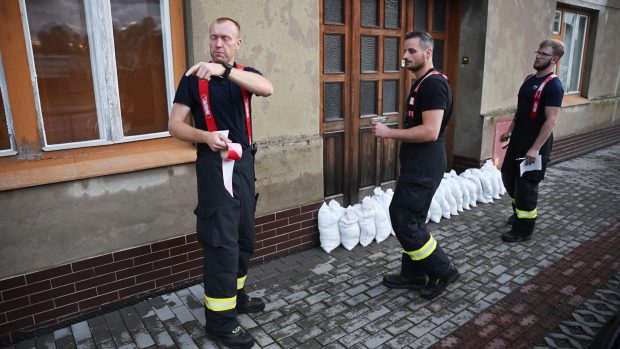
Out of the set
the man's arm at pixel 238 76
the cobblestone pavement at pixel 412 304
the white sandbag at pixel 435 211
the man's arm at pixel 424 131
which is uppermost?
the man's arm at pixel 238 76

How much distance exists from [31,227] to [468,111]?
5828 millimetres

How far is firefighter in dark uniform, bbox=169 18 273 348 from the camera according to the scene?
2.82 meters

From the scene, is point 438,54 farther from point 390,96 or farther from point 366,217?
point 366,217

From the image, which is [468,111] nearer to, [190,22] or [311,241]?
[311,241]

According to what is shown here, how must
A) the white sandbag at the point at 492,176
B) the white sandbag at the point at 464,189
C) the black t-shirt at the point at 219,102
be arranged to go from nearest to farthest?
1. the black t-shirt at the point at 219,102
2. the white sandbag at the point at 464,189
3. the white sandbag at the point at 492,176

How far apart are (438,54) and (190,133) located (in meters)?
4.73

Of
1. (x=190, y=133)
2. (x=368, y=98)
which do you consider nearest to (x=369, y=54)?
(x=368, y=98)

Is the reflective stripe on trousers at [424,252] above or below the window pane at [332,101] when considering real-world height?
below

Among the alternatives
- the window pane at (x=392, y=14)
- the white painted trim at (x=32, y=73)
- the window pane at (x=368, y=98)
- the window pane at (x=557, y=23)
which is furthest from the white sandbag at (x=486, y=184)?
the white painted trim at (x=32, y=73)

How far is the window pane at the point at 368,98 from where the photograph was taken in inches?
216

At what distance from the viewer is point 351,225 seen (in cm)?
470

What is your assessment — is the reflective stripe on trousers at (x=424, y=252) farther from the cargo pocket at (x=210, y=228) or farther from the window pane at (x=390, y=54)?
the window pane at (x=390, y=54)

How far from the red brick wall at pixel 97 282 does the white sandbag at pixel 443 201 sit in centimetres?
224

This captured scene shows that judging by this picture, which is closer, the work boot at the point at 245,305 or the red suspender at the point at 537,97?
the work boot at the point at 245,305
